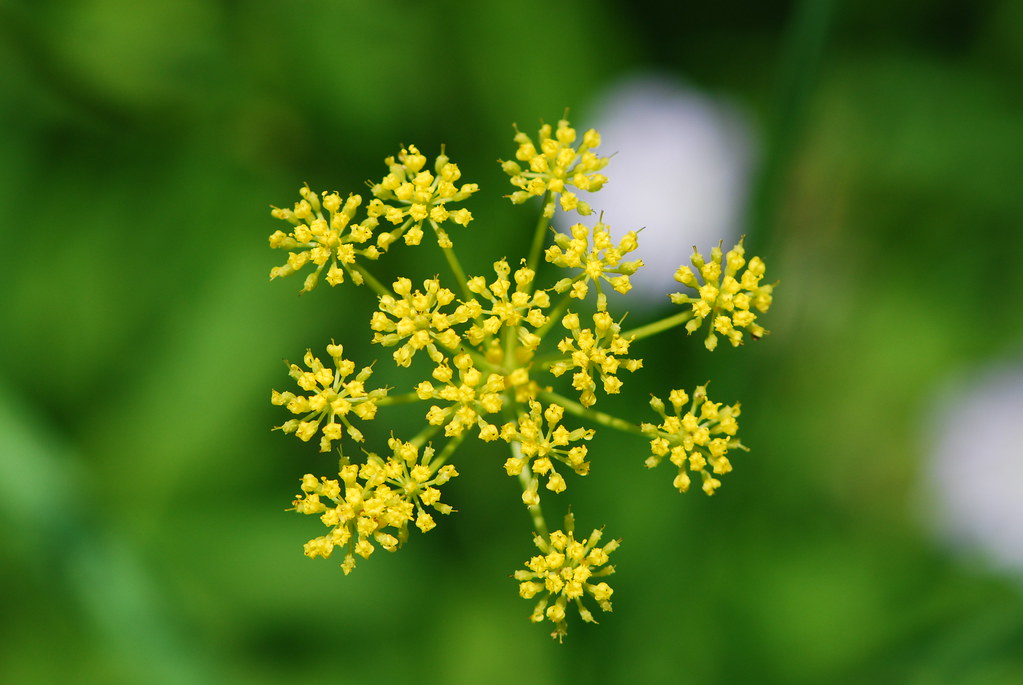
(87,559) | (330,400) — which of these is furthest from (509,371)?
(87,559)

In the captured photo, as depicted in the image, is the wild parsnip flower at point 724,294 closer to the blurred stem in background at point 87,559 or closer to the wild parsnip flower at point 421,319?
the wild parsnip flower at point 421,319

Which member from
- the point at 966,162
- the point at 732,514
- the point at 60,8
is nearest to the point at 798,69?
the point at 732,514

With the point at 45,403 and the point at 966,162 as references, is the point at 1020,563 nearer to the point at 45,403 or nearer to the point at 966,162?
the point at 966,162

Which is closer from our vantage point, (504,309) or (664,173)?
(504,309)

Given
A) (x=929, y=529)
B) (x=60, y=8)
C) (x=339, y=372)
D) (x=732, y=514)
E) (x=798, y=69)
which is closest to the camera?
(x=339, y=372)

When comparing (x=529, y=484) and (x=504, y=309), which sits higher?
(x=504, y=309)

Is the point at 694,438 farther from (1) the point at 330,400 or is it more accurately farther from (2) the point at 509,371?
(1) the point at 330,400
